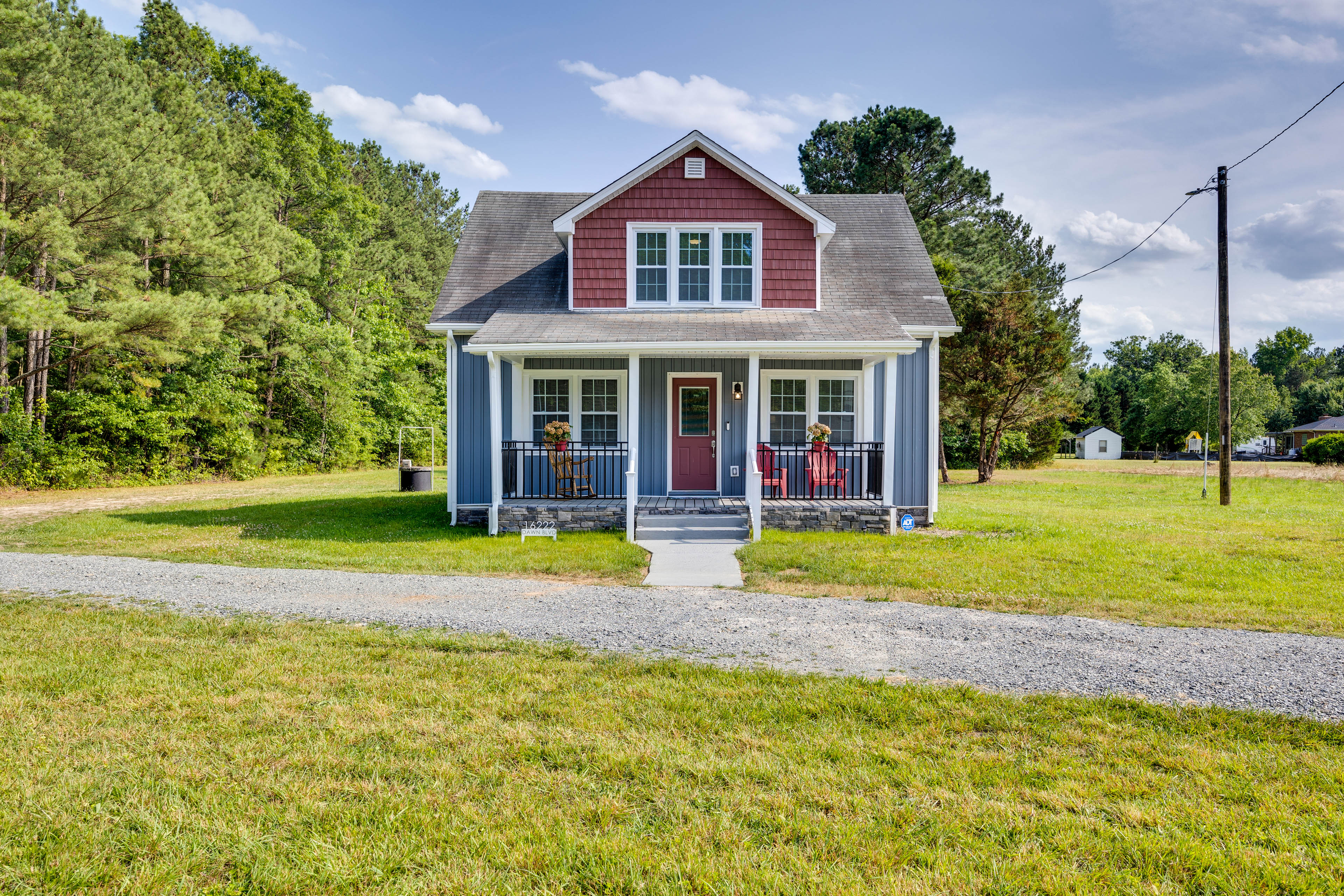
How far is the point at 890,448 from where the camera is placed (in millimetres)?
10828

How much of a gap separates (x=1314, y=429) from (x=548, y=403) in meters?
70.3

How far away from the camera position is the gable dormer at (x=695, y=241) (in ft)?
40.1

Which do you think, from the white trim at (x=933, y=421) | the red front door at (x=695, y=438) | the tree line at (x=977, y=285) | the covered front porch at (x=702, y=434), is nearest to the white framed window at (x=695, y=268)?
the covered front porch at (x=702, y=434)

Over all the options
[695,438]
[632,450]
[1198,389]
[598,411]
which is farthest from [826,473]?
[1198,389]

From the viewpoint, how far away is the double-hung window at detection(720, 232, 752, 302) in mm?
12469

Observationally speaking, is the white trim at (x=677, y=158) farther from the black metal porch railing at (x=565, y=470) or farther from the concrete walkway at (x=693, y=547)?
the concrete walkway at (x=693, y=547)

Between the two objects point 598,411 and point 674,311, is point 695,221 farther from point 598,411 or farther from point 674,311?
point 598,411

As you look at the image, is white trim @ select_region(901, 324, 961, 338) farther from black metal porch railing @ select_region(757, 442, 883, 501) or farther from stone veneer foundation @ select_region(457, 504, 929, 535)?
stone veneer foundation @ select_region(457, 504, 929, 535)

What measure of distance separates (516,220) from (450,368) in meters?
4.43

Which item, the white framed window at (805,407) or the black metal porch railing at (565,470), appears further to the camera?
the white framed window at (805,407)

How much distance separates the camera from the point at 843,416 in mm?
12461

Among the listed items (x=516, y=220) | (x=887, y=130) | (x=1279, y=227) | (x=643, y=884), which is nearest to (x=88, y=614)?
(x=643, y=884)

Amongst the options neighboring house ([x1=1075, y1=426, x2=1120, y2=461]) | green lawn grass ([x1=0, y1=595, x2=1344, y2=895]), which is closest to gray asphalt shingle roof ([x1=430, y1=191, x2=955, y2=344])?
green lawn grass ([x1=0, y1=595, x2=1344, y2=895])

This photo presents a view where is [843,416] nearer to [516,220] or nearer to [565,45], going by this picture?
[516,220]
